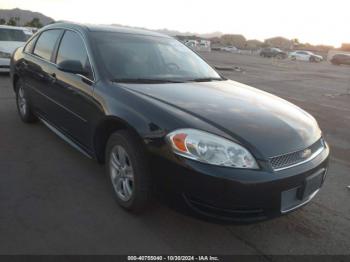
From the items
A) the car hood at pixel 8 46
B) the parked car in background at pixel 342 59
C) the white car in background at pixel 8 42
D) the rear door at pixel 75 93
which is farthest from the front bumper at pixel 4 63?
the parked car in background at pixel 342 59

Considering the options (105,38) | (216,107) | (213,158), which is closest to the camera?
(213,158)

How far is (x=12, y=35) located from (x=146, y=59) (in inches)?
388

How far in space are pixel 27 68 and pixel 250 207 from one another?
4001mm

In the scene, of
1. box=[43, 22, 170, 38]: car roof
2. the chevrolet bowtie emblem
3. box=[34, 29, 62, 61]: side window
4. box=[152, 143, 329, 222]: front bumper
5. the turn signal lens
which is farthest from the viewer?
box=[34, 29, 62, 61]: side window

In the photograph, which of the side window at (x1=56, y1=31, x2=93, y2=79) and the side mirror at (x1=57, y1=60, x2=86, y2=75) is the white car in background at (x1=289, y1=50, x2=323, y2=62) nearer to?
the side window at (x1=56, y1=31, x2=93, y2=79)

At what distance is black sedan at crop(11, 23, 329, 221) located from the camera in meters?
2.46

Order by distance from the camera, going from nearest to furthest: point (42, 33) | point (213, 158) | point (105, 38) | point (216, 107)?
point (213, 158)
point (216, 107)
point (105, 38)
point (42, 33)

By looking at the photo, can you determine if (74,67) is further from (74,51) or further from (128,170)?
(128,170)

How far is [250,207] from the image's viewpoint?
248cm

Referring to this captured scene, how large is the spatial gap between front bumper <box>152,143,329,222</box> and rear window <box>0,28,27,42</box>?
11.0 metres

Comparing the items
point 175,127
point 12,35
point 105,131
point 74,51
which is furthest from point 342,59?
point 175,127

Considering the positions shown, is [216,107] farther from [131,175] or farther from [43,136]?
[43,136]

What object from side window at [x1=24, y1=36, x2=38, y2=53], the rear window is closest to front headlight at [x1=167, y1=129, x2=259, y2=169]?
side window at [x1=24, y1=36, x2=38, y2=53]

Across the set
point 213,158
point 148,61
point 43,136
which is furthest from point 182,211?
point 43,136
